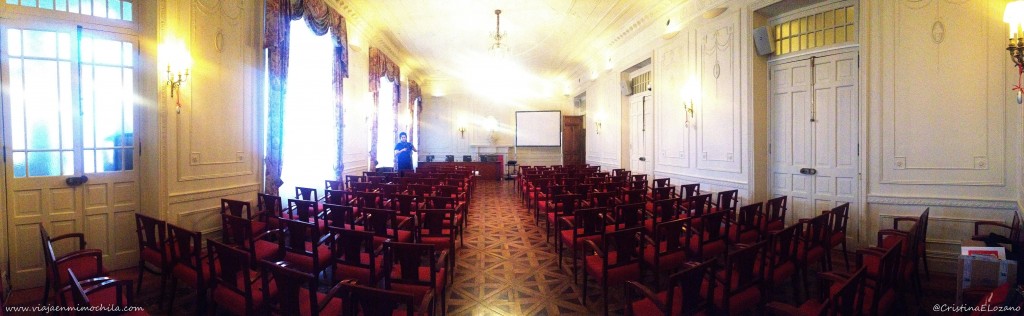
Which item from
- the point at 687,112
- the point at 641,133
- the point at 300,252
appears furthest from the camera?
the point at 641,133

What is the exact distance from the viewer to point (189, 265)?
2.65m

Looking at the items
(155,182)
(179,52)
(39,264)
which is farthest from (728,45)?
(39,264)

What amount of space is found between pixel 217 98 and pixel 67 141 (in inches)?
48.8

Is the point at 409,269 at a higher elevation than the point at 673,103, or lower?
lower

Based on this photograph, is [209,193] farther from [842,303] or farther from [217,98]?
[842,303]

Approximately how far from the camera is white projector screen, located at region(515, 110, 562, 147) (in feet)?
45.9

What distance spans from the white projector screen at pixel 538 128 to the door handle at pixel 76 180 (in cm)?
1162

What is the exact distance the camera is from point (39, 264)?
3303mm

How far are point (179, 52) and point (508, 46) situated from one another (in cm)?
693

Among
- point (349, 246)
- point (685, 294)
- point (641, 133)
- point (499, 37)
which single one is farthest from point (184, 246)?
point (641, 133)

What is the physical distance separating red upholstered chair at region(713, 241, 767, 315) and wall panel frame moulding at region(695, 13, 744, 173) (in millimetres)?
3635

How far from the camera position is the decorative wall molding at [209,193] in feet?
12.5

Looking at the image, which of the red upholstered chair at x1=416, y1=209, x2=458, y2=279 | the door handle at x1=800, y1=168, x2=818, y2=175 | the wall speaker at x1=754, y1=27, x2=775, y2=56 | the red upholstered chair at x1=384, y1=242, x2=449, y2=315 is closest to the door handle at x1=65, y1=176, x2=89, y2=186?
the red upholstered chair at x1=416, y1=209, x2=458, y2=279

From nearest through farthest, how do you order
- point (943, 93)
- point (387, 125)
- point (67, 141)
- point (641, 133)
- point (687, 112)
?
point (67, 141)
point (943, 93)
point (687, 112)
point (641, 133)
point (387, 125)
